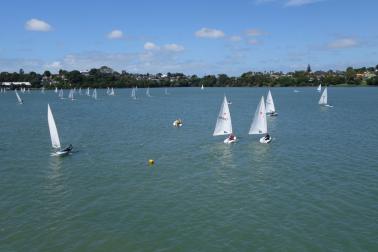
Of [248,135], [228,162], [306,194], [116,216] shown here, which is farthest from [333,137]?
[116,216]

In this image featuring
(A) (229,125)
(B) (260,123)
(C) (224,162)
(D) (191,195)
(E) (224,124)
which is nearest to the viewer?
(D) (191,195)

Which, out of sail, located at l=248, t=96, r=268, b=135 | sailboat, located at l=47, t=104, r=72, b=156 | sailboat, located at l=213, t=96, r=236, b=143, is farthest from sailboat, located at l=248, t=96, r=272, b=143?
sailboat, located at l=47, t=104, r=72, b=156

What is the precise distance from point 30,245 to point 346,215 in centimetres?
2223

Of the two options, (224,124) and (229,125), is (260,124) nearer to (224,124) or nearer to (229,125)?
(229,125)

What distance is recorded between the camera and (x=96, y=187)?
4100 centimetres

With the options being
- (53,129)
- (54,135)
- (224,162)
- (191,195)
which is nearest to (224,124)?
(224,162)

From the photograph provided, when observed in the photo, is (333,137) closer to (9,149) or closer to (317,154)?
(317,154)

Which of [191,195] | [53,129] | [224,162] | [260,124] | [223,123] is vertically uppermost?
[53,129]

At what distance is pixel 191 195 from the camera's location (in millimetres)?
38219

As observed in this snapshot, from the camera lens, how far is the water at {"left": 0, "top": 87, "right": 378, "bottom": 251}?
29.2m

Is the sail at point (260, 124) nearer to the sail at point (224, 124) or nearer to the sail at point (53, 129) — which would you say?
the sail at point (224, 124)

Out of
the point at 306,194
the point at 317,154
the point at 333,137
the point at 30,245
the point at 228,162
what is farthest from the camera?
the point at 333,137

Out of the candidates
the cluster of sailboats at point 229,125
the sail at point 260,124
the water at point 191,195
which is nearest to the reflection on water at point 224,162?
the water at point 191,195

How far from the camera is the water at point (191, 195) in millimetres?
29156
